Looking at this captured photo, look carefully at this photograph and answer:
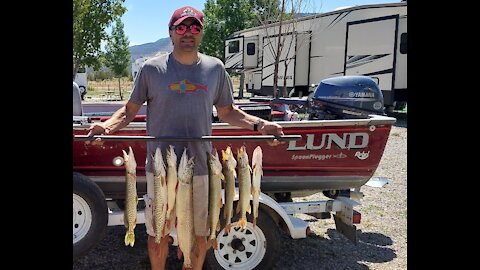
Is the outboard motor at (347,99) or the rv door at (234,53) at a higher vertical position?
the rv door at (234,53)

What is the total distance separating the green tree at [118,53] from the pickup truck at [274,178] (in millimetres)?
32108

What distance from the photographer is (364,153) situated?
14.2 ft

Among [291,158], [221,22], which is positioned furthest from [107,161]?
[221,22]

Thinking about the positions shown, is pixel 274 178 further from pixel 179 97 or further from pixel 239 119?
pixel 179 97

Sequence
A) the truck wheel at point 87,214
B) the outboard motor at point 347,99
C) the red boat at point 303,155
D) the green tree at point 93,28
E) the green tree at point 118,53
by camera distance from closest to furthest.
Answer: the truck wheel at point 87,214
the red boat at point 303,155
the outboard motor at point 347,99
the green tree at point 93,28
the green tree at point 118,53

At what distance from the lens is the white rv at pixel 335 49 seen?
1296cm

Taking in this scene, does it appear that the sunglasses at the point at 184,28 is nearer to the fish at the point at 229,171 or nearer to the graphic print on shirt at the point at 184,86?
the graphic print on shirt at the point at 184,86

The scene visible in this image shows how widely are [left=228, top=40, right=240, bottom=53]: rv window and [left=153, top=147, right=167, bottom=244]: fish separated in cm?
1855

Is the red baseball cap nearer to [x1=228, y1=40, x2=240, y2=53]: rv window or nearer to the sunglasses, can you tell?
the sunglasses

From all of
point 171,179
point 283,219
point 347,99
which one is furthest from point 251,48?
point 171,179

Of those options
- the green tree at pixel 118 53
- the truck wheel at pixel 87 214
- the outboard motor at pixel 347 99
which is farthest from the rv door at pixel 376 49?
the green tree at pixel 118 53

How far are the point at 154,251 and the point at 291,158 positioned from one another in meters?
1.72

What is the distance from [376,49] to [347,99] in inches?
356
